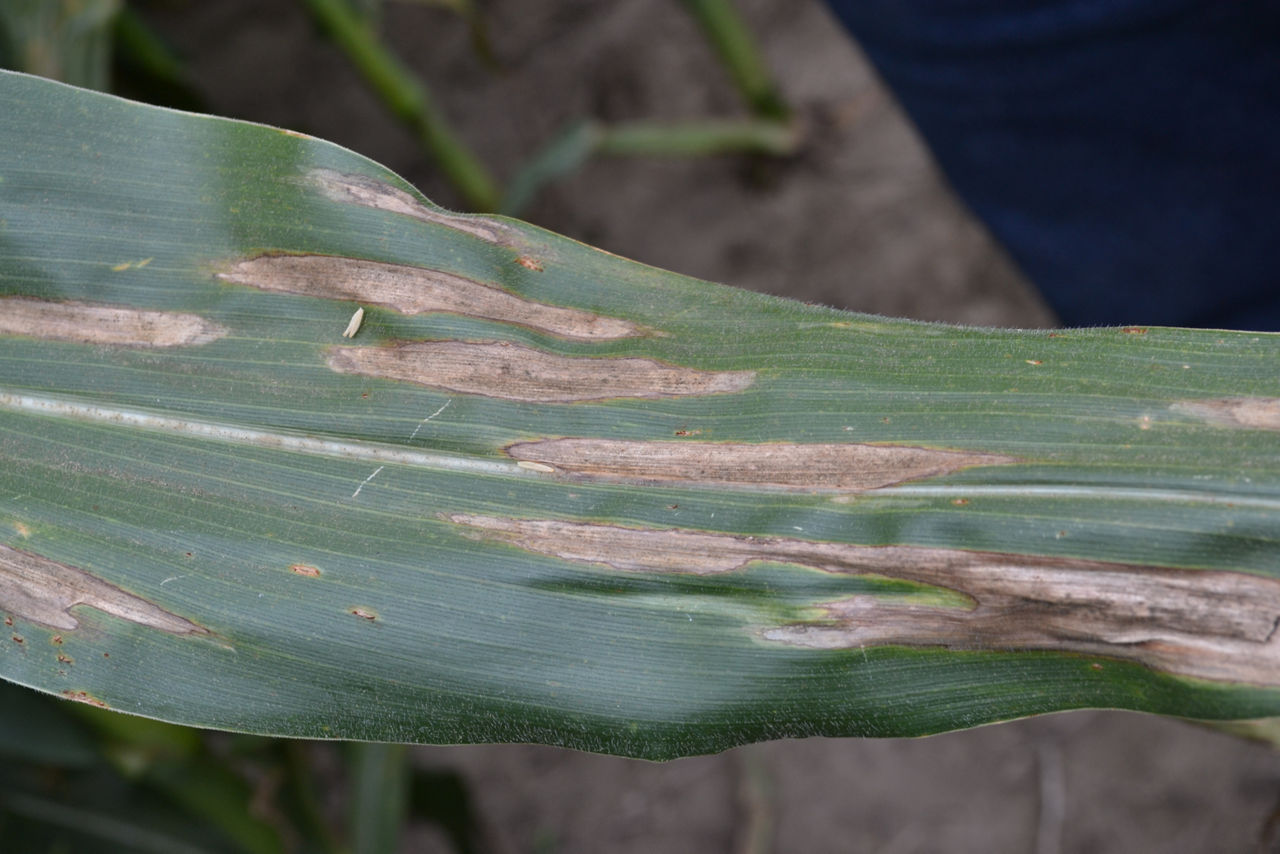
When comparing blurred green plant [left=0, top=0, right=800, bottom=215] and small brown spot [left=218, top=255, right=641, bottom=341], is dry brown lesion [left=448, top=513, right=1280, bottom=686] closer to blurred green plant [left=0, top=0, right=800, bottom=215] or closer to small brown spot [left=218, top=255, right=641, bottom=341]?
small brown spot [left=218, top=255, right=641, bottom=341]

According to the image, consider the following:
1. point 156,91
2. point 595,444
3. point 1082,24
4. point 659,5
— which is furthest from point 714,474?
point 659,5

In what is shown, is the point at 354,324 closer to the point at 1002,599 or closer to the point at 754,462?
the point at 754,462

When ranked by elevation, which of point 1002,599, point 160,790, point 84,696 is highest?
point 1002,599

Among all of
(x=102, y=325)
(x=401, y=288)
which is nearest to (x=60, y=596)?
(x=102, y=325)

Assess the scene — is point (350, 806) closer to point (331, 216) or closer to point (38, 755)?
point (38, 755)

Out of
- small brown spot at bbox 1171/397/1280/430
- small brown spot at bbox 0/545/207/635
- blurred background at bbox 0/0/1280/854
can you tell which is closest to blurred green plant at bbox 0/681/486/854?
blurred background at bbox 0/0/1280/854
